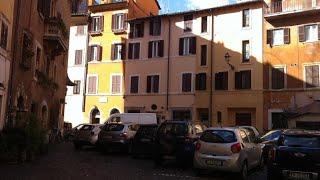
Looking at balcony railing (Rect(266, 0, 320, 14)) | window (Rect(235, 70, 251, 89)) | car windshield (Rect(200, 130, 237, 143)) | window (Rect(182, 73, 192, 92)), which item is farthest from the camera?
window (Rect(182, 73, 192, 92))

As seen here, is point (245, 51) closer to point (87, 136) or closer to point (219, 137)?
point (87, 136)

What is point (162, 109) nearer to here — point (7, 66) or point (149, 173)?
point (7, 66)

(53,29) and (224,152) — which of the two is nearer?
(224,152)

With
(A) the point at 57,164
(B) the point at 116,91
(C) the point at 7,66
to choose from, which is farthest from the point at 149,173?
(B) the point at 116,91

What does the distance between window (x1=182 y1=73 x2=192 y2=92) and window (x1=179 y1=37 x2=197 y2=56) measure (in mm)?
1999

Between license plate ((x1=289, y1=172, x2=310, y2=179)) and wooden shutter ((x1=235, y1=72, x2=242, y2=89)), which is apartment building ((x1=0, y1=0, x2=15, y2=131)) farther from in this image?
wooden shutter ((x1=235, y1=72, x2=242, y2=89))

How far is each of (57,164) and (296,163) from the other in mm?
8418

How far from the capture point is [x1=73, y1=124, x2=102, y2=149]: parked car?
25.0 meters

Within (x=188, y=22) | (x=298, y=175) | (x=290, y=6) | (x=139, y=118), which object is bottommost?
(x=298, y=175)

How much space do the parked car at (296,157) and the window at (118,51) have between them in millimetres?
34766

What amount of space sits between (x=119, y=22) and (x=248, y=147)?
34047 millimetres

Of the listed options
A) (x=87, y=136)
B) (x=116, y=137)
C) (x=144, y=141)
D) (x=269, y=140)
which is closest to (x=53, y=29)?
(x=87, y=136)

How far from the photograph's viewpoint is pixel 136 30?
151ft

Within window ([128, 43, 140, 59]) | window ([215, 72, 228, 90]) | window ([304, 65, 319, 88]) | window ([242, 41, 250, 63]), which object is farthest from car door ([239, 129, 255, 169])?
window ([128, 43, 140, 59])
